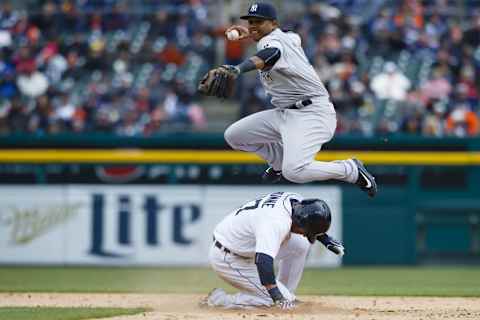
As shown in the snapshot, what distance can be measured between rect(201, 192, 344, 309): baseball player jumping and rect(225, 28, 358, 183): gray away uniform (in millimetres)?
447

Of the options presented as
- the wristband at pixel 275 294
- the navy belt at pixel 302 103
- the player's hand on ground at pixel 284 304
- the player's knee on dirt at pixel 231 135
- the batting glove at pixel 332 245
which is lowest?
the player's hand on ground at pixel 284 304

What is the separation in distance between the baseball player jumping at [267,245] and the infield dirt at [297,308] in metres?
0.19

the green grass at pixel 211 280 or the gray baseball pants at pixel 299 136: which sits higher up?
the gray baseball pants at pixel 299 136

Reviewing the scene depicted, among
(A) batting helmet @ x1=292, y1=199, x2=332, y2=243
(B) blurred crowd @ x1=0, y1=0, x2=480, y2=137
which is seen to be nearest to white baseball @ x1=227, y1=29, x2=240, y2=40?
(A) batting helmet @ x1=292, y1=199, x2=332, y2=243

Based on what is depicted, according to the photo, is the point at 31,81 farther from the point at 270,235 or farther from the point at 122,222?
Answer: the point at 270,235

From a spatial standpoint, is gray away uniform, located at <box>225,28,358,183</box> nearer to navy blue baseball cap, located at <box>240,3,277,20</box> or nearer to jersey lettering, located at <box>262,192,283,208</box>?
navy blue baseball cap, located at <box>240,3,277,20</box>

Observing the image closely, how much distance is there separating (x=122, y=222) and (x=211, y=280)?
6.91 ft

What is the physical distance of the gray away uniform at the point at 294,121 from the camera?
883cm

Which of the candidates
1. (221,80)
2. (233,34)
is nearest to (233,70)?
(221,80)

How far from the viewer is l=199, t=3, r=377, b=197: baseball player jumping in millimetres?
8766

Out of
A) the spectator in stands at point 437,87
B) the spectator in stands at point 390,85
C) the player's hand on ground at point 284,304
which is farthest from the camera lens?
the spectator in stands at point 437,87

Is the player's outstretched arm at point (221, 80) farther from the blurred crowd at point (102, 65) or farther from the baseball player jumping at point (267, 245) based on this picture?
the blurred crowd at point (102, 65)

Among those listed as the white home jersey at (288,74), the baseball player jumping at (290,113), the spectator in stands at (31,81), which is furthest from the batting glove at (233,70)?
the spectator in stands at (31,81)

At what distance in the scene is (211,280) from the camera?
12617 mm
